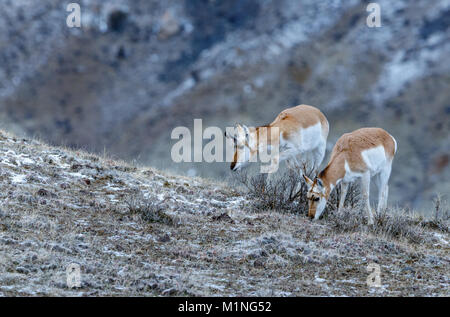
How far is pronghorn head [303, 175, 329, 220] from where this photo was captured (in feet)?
34.4

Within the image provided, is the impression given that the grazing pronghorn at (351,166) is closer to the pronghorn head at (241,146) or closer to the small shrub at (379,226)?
the small shrub at (379,226)

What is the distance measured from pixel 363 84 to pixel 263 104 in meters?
10.6

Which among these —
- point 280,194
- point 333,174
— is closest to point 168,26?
point 280,194

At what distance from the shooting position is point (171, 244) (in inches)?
331

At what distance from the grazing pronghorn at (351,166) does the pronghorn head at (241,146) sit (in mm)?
2343

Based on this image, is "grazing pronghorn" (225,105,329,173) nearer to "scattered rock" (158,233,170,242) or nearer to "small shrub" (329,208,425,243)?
"small shrub" (329,208,425,243)

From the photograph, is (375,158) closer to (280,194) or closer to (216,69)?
(280,194)

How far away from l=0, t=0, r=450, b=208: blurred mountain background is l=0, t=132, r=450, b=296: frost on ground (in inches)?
1762

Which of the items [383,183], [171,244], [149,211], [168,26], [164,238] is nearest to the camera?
[171,244]

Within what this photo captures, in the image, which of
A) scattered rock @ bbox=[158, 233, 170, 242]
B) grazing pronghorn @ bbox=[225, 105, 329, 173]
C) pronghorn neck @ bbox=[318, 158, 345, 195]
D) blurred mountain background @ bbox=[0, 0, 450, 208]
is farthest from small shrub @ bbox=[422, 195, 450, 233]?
blurred mountain background @ bbox=[0, 0, 450, 208]

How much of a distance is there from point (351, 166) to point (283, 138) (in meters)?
2.73

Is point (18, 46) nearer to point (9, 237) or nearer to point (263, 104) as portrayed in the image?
point (263, 104)
